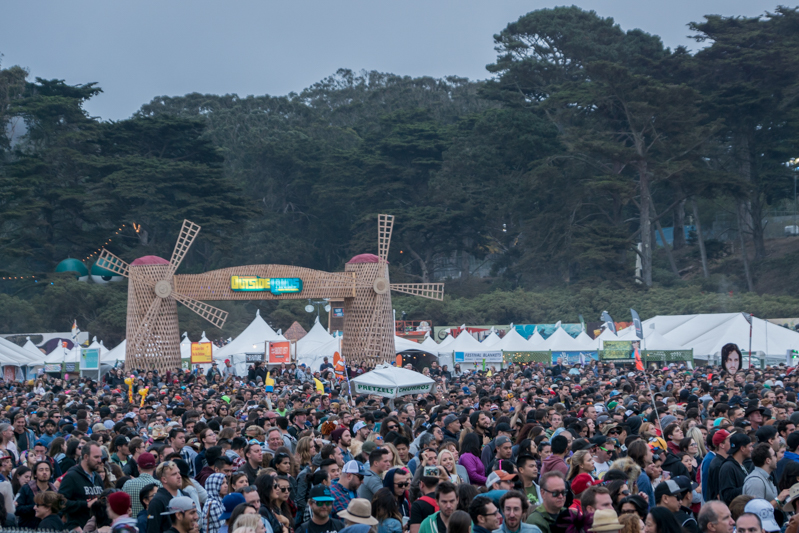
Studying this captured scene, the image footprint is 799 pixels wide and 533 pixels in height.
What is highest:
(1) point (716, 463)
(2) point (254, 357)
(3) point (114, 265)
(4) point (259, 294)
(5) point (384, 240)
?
(5) point (384, 240)

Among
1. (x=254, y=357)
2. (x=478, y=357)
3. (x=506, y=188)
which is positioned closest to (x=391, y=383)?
(x=478, y=357)

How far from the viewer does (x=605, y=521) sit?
496 centimetres

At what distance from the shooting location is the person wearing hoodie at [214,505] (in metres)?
6.04

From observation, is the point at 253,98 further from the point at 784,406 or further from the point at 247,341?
the point at 784,406

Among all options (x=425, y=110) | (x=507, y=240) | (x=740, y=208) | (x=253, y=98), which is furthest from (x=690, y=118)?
(x=253, y=98)

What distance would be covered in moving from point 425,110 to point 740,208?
956 inches

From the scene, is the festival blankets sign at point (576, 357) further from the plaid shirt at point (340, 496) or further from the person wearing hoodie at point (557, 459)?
the plaid shirt at point (340, 496)

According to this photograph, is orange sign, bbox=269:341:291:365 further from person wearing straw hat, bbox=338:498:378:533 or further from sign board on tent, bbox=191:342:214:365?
person wearing straw hat, bbox=338:498:378:533

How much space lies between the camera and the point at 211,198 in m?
56.2

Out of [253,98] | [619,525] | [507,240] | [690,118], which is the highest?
[253,98]

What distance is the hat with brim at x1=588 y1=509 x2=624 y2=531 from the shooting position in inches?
195

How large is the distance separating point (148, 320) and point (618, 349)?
1592cm

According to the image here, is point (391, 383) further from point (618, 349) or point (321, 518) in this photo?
point (618, 349)

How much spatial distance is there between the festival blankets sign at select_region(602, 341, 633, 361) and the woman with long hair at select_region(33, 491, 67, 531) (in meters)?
22.0
